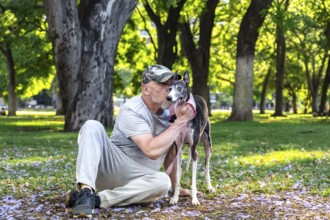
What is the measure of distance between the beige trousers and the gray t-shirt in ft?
0.32

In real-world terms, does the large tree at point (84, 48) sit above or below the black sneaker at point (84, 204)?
above

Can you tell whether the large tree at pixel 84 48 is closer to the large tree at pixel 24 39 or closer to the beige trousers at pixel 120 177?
the large tree at pixel 24 39

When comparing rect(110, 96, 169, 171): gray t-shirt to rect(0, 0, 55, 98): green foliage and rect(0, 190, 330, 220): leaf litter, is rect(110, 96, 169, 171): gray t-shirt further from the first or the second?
rect(0, 0, 55, 98): green foliage

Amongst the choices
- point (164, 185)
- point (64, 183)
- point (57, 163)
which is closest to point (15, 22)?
point (57, 163)

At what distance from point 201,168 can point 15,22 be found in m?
26.4

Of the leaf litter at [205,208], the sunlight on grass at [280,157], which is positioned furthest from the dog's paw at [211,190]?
the sunlight on grass at [280,157]

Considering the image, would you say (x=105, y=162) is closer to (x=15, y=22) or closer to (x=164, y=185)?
(x=164, y=185)

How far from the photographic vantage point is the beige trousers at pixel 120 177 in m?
5.91

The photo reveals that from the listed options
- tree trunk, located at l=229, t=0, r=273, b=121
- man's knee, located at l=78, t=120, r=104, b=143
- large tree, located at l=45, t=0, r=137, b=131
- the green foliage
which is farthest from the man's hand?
the green foliage

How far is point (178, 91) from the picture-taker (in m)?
5.54

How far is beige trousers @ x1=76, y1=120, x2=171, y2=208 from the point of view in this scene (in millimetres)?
5914

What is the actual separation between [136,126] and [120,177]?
744 mm

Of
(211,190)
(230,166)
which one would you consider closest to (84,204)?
(211,190)

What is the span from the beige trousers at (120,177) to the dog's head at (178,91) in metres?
0.96
